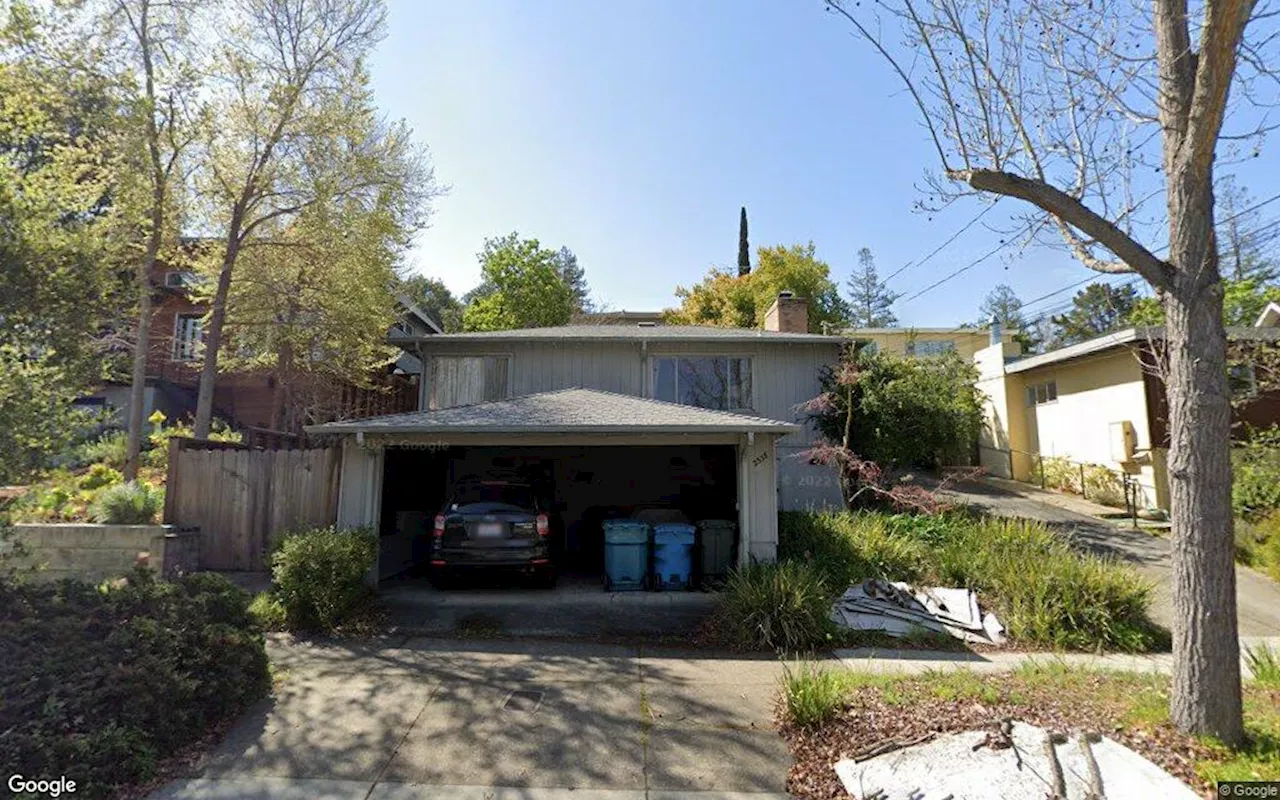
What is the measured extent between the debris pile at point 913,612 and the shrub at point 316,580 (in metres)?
5.62

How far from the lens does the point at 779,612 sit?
21.3ft

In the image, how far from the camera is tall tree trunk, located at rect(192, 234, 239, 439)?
11.9 meters

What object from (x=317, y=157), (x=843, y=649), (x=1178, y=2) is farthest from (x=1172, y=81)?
(x=317, y=157)

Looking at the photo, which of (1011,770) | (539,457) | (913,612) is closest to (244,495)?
(539,457)

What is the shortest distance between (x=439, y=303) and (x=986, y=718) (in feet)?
129

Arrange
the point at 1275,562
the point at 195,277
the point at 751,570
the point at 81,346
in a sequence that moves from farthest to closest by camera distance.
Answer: the point at 195,277 → the point at 1275,562 → the point at 751,570 → the point at 81,346

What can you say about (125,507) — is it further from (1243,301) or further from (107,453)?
(1243,301)

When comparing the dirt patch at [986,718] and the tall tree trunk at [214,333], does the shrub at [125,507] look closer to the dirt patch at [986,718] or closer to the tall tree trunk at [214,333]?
the tall tree trunk at [214,333]

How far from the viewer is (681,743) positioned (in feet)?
13.8

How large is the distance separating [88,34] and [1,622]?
12028 millimetres

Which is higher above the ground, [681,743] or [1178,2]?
[1178,2]

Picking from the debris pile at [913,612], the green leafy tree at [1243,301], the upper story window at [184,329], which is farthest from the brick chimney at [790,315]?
the upper story window at [184,329]

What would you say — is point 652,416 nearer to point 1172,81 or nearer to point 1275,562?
point 1172,81

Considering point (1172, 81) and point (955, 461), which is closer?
point (1172, 81)
